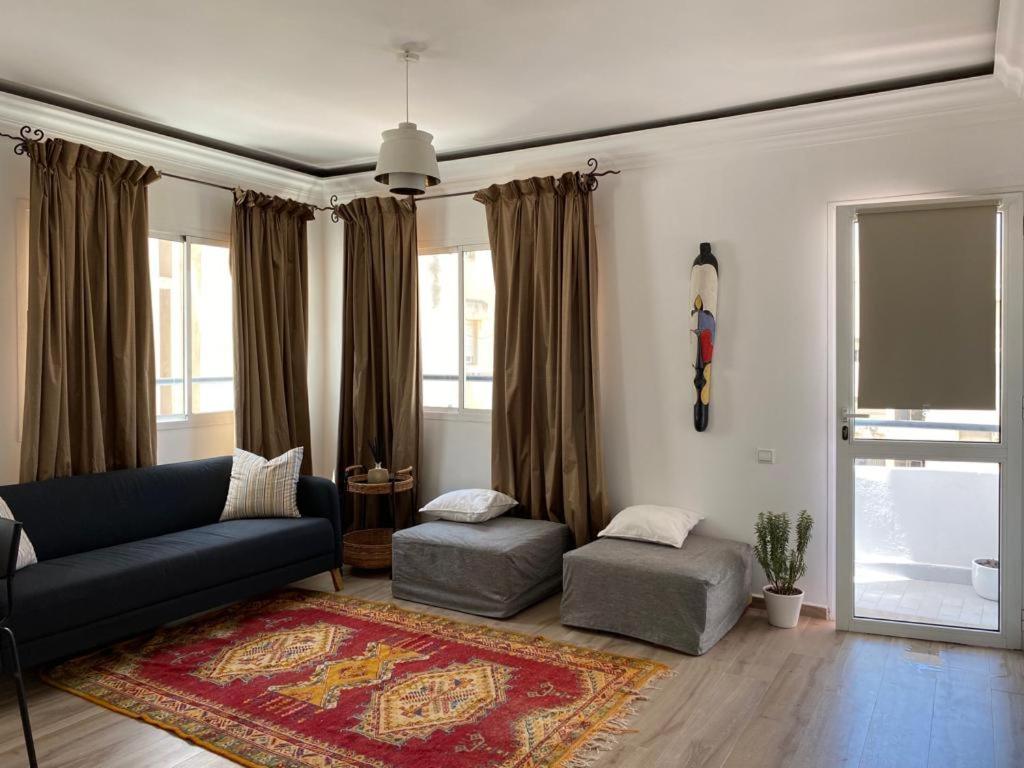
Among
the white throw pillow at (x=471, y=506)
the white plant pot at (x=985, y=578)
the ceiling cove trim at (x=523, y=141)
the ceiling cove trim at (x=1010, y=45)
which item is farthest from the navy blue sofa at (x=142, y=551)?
the ceiling cove trim at (x=1010, y=45)

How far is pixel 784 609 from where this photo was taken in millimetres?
4051

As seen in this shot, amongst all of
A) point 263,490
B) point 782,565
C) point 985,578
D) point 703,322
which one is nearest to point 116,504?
point 263,490

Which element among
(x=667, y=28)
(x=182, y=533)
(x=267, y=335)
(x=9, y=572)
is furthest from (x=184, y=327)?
(x=667, y=28)

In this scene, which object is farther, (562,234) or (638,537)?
(562,234)

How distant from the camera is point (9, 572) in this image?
2619mm

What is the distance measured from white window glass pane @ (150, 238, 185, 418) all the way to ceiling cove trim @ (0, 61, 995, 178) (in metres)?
0.67

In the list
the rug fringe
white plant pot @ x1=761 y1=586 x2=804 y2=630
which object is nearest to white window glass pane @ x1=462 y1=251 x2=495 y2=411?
white plant pot @ x1=761 y1=586 x2=804 y2=630

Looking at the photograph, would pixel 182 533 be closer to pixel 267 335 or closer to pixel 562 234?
pixel 267 335

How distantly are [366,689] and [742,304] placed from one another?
2.72 metres

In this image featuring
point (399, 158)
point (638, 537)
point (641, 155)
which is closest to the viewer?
point (399, 158)

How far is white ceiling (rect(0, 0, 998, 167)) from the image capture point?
305cm

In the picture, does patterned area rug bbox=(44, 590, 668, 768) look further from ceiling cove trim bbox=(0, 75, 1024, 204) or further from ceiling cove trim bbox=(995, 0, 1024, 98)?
ceiling cove trim bbox=(995, 0, 1024, 98)

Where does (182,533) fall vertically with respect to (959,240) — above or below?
below

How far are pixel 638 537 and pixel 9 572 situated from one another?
9.24 ft
